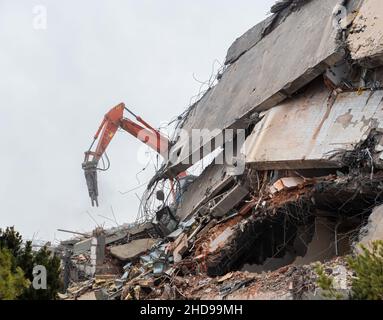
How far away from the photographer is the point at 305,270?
22.7 feet

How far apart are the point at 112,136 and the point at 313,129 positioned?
24.8ft

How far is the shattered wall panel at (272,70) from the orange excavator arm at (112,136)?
283 centimetres

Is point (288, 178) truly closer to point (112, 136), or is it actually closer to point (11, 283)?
point (11, 283)

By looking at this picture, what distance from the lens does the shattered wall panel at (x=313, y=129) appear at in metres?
7.92

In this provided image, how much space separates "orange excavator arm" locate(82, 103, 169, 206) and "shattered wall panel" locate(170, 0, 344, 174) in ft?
9.29

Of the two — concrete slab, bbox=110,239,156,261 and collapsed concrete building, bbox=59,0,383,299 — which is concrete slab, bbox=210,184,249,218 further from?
concrete slab, bbox=110,239,156,261

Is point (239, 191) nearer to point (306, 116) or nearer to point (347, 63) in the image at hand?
point (306, 116)

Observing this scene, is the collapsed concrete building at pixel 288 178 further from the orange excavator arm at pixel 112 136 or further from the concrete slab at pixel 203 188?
the orange excavator arm at pixel 112 136

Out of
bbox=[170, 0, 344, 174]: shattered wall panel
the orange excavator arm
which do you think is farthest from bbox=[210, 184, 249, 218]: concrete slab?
the orange excavator arm

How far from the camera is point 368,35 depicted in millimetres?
8203

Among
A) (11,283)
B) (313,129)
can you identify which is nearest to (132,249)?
(313,129)
